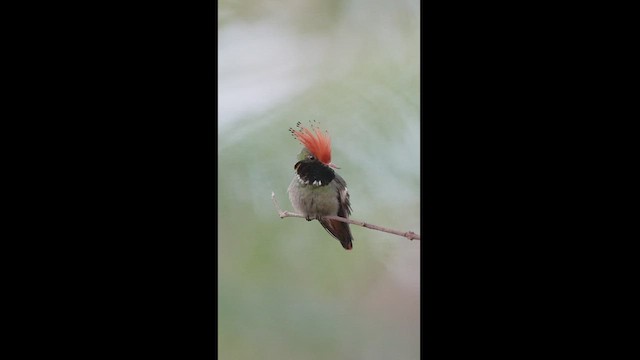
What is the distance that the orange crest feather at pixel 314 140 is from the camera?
212 cm

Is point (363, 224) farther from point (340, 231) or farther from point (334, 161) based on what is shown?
point (334, 161)

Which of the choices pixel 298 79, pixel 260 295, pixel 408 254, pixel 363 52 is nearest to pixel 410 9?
pixel 363 52

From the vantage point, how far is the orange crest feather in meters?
2.12

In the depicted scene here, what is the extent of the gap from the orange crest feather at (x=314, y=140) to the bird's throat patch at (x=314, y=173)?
47 millimetres

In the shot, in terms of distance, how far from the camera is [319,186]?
2.13 meters

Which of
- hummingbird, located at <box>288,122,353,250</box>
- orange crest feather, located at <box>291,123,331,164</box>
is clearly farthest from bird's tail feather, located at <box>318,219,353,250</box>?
orange crest feather, located at <box>291,123,331,164</box>

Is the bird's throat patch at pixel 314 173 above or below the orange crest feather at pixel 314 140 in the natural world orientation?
below

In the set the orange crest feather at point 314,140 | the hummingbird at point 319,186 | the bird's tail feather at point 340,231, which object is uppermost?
the orange crest feather at point 314,140

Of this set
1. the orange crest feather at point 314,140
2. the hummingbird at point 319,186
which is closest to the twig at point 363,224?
the hummingbird at point 319,186

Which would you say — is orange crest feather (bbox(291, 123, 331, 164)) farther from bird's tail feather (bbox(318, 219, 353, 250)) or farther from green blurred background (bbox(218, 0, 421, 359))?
bird's tail feather (bbox(318, 219, 353, 250))

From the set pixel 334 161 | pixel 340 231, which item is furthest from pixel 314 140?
pixel 340 231

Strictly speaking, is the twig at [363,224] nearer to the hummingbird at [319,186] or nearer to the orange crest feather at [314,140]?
the hummingbird at [319,186]

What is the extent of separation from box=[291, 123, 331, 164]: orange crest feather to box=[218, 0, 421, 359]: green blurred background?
0.10ft

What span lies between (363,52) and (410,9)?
274 mm
